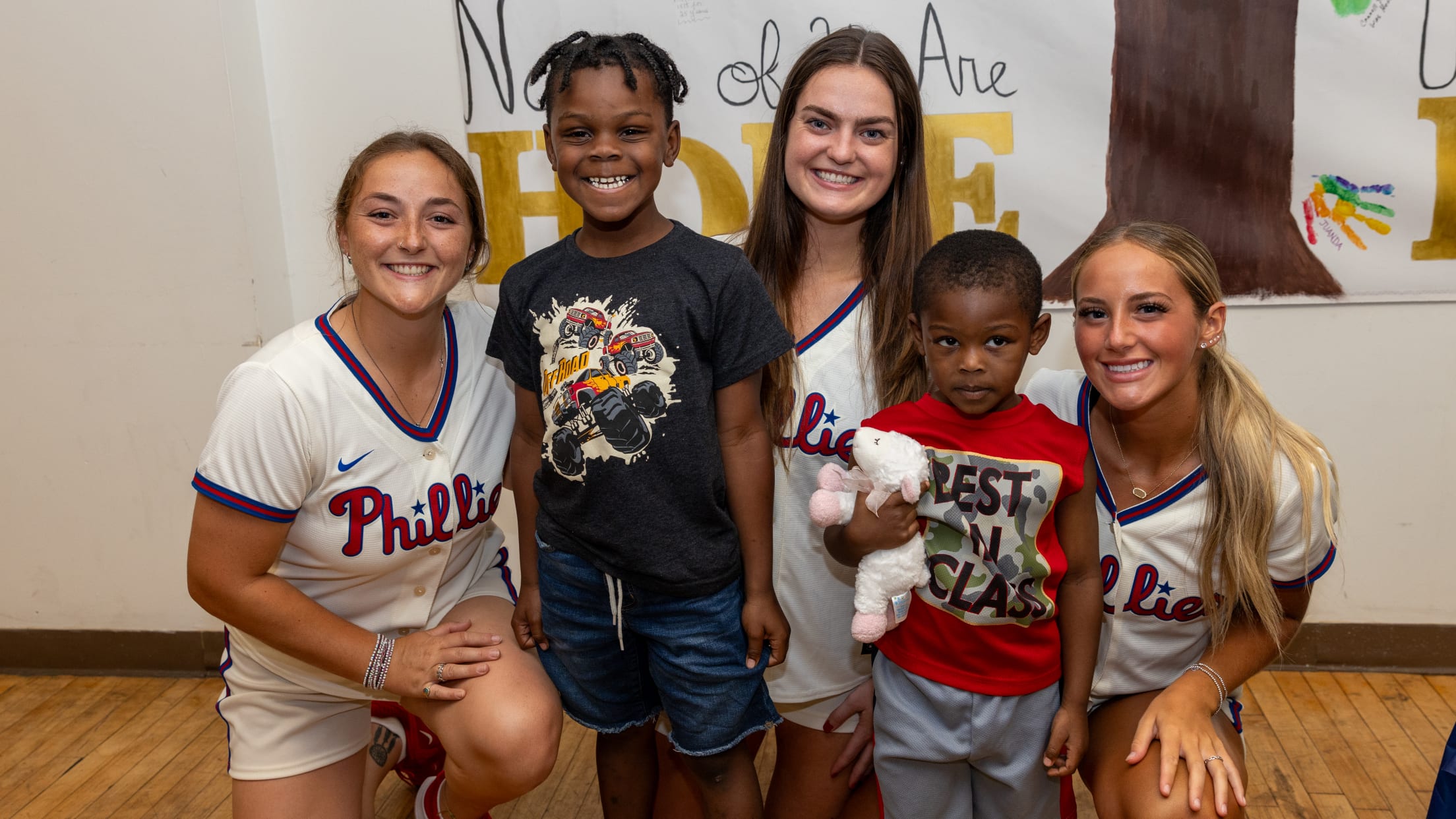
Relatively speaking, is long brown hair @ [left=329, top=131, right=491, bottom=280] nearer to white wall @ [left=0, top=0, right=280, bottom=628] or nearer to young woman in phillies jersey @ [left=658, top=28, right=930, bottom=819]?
young woman in phillies jersey @ [left=658, top=28, right=930, bottom=819]

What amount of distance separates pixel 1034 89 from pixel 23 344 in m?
2.58

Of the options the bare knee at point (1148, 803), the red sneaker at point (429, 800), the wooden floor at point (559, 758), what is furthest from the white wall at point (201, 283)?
the bare knee at point (1148, 803)

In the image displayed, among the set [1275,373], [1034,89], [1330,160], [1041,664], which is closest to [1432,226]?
[1330,160]

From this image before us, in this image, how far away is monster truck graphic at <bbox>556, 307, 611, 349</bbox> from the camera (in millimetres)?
1495

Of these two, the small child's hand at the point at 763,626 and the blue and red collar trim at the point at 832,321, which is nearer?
the small child's hand at the point at 763,626

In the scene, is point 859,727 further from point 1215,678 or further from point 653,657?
point 1215,678

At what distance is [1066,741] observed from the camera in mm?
1479

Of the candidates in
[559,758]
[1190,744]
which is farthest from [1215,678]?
[559,758]

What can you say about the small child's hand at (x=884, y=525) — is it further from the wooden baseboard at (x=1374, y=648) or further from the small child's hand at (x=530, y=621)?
the wooden baseboard at (x=1374, y=648)

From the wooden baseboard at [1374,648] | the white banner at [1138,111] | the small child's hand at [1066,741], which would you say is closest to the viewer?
the small child's hand at [1066,741]

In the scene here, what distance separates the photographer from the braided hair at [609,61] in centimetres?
147

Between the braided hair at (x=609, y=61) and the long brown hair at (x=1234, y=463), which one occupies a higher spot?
the braided hair at (x=609, y=61)

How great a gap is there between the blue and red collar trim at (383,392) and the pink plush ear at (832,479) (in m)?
0.68

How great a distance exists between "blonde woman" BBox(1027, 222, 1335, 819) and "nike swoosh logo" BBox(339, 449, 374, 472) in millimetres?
1144
